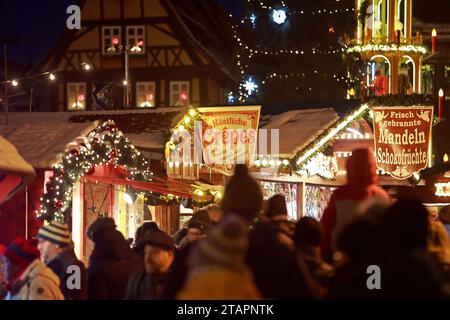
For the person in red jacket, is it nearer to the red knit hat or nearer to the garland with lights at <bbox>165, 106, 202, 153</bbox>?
the red knit hat

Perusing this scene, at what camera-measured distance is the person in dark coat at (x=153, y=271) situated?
312 inches

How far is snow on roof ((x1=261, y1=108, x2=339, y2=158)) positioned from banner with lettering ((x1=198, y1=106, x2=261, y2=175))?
0.75 metres

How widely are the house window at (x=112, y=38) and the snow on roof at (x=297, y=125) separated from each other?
17.1m

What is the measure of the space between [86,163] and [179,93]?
28339 millimetres

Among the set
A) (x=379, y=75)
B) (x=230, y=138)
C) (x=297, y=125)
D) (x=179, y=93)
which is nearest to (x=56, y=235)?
(x=230, y=138)

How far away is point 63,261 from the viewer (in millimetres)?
9383

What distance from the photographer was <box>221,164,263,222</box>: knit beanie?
6.58m

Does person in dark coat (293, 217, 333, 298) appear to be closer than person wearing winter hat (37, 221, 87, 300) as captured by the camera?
Yes

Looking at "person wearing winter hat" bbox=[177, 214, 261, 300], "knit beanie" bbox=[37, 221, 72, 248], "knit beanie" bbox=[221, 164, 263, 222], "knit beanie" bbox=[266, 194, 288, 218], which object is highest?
"knit beanie" bbox=[221, 164, 263, 222]

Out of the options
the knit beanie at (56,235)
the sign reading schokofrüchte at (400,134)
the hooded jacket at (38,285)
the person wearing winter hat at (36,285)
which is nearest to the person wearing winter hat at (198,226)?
the knit beanie at (56,235)

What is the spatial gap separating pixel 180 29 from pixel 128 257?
33590 mm

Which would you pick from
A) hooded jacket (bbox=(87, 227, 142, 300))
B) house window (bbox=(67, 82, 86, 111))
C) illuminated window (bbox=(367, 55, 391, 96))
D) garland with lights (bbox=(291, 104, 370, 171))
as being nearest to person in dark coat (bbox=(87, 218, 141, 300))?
hooded jacket (bbox=(87, 227, 142, 300))
